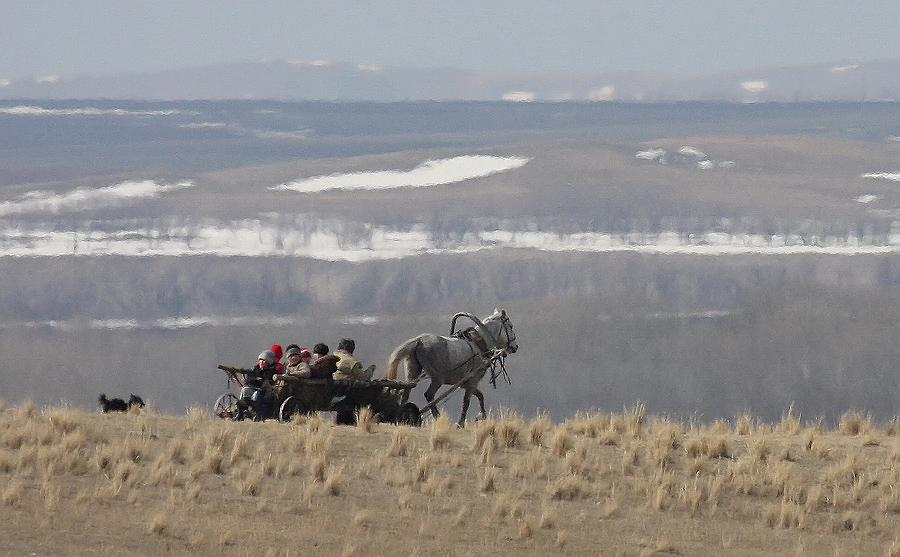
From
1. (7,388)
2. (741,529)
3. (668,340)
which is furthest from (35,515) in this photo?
(668,340)

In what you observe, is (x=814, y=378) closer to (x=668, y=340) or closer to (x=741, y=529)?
(x=668, y=340)

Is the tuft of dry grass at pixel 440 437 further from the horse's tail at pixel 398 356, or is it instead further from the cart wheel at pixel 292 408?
the horse's tail at pixel 398 356

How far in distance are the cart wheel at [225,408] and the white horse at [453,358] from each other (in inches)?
84.2

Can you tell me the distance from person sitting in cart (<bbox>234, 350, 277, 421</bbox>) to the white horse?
2318 mm

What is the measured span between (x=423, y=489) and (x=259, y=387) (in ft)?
10.7

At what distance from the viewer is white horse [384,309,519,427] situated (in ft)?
96.2

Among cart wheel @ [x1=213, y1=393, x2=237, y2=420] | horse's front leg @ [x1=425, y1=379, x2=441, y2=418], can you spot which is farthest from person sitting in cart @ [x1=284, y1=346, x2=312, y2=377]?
horse's front leg @ [x1=425, y1=379, x2=441, y2=418]

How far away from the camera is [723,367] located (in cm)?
14538

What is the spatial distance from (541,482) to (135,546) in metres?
5.24

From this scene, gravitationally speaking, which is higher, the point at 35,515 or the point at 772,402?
the point at 35,515

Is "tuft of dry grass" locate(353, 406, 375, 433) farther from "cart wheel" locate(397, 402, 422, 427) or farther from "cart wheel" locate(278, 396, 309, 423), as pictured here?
"cart wheel" locate(397, 402, 422, 427)

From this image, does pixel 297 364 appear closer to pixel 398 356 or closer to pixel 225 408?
pixel 225 408

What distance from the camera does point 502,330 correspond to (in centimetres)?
3231

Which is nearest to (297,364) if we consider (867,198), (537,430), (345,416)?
(345,416)
